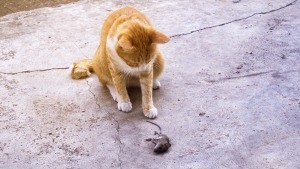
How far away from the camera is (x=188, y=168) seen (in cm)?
255

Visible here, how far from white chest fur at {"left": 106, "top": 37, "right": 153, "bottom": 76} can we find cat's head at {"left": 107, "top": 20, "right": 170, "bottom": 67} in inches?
1.6

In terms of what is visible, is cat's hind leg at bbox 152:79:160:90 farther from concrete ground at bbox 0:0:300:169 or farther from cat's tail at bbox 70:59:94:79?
cat's tail at bbox 70:59:94:79

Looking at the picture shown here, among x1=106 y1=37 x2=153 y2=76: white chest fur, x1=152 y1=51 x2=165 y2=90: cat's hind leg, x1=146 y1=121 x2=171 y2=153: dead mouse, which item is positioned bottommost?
x1=146 y1=121 x2=171 y2=153: dead mouse

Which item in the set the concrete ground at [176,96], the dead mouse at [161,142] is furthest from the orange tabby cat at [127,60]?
the dead mouse at [161,142]

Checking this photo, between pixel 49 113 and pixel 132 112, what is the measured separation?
2.15ft

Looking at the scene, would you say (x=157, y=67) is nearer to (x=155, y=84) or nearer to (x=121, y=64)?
(x=155, y=84)

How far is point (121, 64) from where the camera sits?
298 centimetres

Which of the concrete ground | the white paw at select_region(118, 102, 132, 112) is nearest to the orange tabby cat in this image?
the white paw at select_region(118, 102, 132, 112)

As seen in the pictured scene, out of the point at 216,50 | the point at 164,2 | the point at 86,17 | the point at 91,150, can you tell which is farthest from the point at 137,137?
the point at 164,2

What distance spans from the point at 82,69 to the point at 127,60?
0.84 metres

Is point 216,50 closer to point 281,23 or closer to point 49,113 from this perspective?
point 281,23

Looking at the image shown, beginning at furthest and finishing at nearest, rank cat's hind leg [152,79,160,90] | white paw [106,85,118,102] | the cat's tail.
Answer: the cat's tail, cat's hind leg [152,79,160,90], white paw [106,85,118,102]

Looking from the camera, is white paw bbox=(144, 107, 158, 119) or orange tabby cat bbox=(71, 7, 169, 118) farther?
white paw bbox=(144, 107, 158, 119)

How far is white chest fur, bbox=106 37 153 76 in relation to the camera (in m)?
2.92
